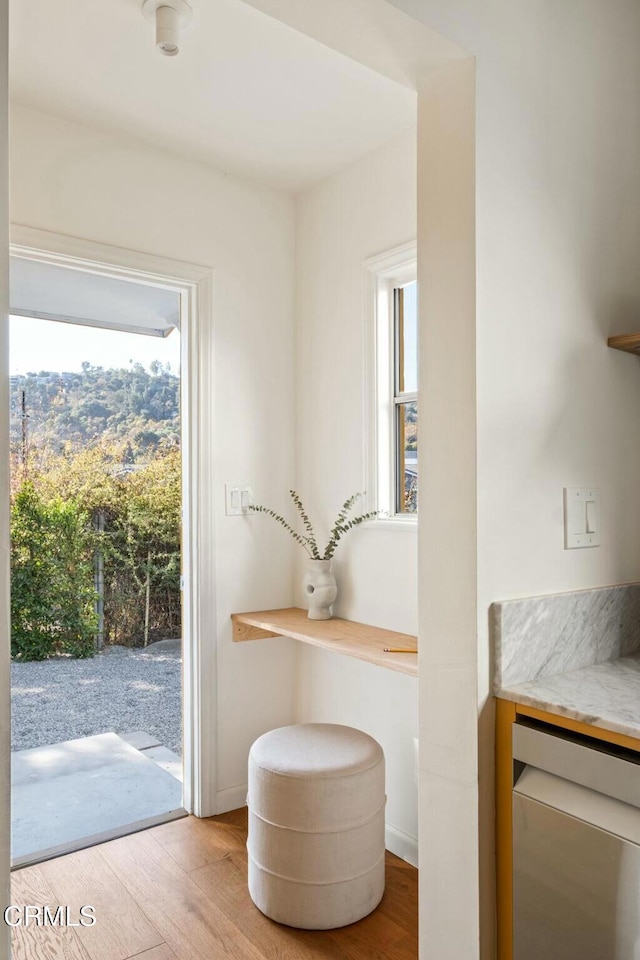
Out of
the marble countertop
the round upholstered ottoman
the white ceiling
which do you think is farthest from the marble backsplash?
the white ceiling

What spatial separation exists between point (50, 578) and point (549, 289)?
7.05 ft

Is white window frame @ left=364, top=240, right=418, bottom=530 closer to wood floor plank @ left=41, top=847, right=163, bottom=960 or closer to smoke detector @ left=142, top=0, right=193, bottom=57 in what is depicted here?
smoke detector @ left=142, top=0, right=193, bottom=57

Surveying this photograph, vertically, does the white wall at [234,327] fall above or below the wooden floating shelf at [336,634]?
above

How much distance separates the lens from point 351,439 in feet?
8.93

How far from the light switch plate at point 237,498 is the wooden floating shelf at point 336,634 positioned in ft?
1.39

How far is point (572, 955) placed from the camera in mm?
1144

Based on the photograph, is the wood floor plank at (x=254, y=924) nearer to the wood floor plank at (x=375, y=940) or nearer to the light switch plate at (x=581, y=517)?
the wood floor plank at (x=375, y=940)

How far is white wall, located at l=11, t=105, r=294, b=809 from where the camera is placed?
8.26 ft

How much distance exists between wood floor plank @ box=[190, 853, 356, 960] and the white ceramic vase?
0.91m

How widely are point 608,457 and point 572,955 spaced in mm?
957

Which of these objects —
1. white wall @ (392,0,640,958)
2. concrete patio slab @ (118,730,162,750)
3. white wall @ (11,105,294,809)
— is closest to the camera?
white wall @ (392,0,640,958)

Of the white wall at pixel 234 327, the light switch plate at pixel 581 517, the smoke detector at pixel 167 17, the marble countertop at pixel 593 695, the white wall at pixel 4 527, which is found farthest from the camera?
the white wall at pixel 234 327

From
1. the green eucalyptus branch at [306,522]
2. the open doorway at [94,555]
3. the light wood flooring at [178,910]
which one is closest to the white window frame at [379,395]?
the green eucalyptus branch at [306,522]

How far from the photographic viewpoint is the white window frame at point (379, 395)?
2.64 meters
